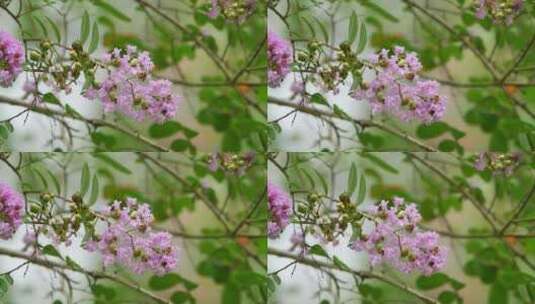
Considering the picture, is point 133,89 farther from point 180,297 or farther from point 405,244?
point 405,244

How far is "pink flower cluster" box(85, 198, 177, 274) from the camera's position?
→ 96.1 inches

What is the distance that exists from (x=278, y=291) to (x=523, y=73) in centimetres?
86

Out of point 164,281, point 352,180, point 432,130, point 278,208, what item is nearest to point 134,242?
point 164,281

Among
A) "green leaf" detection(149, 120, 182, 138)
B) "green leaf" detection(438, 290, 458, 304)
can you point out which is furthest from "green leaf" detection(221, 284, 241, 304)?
"green leaf" detection(438, 290, 458, 304)

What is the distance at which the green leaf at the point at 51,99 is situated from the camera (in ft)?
8.00

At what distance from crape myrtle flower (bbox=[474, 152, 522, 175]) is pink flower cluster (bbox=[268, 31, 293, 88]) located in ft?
1.82

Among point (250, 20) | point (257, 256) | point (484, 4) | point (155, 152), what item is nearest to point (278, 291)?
point (257, 256)

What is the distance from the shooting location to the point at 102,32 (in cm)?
245

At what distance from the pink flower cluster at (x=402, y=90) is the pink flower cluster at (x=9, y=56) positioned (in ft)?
2.85

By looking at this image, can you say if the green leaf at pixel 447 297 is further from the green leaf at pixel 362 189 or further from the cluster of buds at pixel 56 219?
the cluster of buds at pixel 56 219

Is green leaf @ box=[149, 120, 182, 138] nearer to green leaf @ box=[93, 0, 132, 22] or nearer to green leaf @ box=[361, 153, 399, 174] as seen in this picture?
green leaf @ box=[93, 0, 132, 22]

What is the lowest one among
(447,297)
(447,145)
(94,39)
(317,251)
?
(447,297)

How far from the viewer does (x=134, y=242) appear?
2.44 m

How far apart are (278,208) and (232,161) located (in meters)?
0.17
